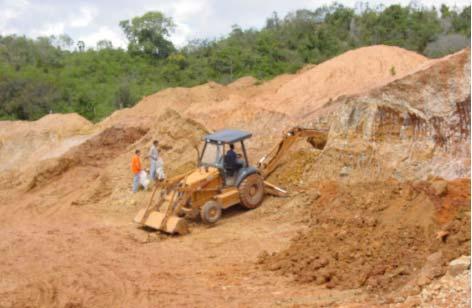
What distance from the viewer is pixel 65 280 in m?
10.8

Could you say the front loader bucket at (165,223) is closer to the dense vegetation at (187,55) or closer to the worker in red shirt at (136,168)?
the worker in red shirt at (136,168)

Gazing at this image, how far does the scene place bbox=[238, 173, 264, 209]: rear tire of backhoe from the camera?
1399 cm

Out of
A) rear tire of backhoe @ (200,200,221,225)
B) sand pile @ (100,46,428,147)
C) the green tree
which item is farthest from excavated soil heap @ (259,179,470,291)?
the green tree

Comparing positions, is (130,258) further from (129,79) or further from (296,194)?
(129,79)

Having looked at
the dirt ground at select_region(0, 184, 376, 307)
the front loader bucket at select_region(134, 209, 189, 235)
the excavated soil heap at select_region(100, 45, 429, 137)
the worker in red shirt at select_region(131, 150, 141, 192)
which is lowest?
the dirt ground at select_region(0, 184, 376, 307)

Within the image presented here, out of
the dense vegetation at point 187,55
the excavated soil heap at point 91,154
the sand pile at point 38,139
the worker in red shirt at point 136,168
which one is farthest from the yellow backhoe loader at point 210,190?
the dense vegetation at point 187,55

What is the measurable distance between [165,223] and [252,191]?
7.27 ft

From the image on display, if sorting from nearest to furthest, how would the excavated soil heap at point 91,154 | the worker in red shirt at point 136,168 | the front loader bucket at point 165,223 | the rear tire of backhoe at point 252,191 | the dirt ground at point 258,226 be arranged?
the dirt ground at point 258,226 < the front loader bucket at point 165,223 < the rear tire of backhoe at point 252,191 < the worker in red shirt at point 136,168 < the excavated soil heap at point 91,154

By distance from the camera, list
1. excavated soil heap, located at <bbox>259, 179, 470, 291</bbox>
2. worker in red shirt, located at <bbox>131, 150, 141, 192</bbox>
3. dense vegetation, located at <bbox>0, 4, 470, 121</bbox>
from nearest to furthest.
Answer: excavated soil heap, located at <bbox>259, 179, 470, 291</bbox> < worker in red shirt, located at <bbox>131, 150, 141, 192</bbox> < dense vegetation, located at <bbox>0, 4, 470, 121</bbox>

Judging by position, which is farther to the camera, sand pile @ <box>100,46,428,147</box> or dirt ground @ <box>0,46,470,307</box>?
sand pile @ <box>100,46,428,147</box>

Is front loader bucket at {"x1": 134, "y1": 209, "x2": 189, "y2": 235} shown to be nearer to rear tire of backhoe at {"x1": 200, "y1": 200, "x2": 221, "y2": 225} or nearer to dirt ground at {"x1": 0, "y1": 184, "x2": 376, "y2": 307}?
dirt ground at {"x1": 0, "y1": 184, "x2": 376, "y2": 307}

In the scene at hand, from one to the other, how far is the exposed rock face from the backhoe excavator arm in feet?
1.61

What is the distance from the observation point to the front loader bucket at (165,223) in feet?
42.4

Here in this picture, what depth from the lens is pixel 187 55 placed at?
42.2 meters
